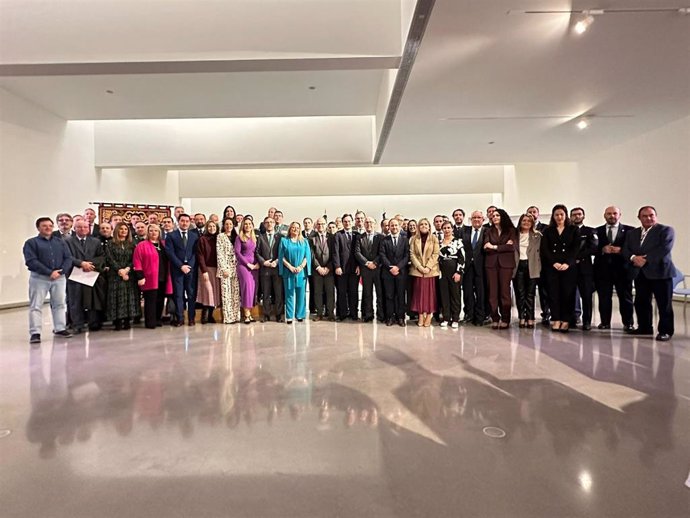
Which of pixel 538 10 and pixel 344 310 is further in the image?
pixel 344 310

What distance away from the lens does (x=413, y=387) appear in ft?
9.81

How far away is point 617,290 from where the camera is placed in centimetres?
509

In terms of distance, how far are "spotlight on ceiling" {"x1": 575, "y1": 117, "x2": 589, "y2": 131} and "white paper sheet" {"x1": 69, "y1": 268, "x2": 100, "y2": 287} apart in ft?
28.6

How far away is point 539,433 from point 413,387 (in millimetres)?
964

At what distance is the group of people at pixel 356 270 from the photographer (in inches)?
188

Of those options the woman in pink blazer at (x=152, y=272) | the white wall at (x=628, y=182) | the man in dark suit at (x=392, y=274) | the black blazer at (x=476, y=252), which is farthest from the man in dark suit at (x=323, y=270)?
the white wall at (x=628, y=182)

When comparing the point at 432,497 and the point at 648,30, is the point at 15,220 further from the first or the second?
Answer: the point at 648,30

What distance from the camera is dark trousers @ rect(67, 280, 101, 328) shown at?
511cm

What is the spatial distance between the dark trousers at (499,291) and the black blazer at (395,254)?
1.18 metres

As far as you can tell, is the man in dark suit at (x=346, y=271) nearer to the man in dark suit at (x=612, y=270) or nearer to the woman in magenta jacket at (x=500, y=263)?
the woman in magenta jacket at (x=500, y=263)

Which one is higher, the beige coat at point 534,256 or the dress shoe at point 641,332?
the beige coat at point 534,256

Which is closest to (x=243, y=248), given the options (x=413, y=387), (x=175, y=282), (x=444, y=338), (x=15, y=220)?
(x=175, y=282)

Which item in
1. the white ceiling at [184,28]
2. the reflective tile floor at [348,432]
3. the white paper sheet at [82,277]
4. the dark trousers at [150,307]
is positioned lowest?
the reflective tile floor at [348,432]

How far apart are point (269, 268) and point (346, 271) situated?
1.21 meters
